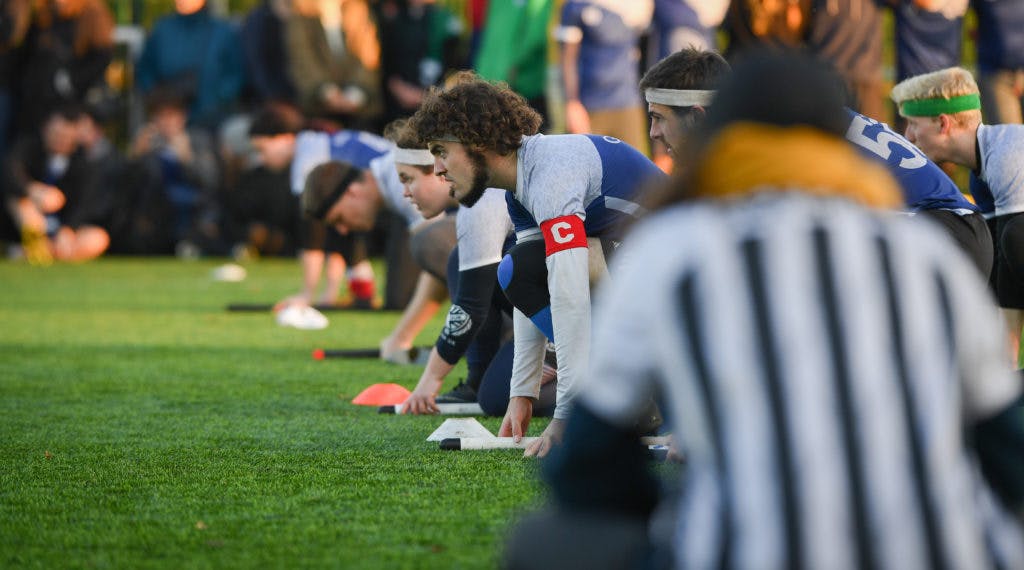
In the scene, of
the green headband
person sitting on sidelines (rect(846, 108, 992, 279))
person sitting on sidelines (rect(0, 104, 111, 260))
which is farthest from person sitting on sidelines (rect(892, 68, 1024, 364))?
person sitting on sidelines (rect(0, 104, 111, 260))

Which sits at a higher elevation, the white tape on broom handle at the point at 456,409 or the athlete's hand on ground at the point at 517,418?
the athlete's hand on ground at the point at 517,418

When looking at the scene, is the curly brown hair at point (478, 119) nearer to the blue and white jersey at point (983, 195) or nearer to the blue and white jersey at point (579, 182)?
the blue and white jersey at point (579, 182)

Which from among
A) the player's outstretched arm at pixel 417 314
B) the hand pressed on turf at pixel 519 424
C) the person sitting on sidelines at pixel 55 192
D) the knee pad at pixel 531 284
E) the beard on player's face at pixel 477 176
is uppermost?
the beard on player's face at pixel 477 176

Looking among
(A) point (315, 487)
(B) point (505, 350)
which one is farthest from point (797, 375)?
(B) point (505, 350)

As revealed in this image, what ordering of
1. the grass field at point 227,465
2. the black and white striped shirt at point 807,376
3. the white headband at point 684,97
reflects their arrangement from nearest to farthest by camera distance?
the black and white striped shirt at point 807,376 < the grass field at point 227,465 < the white headband at point 684,97

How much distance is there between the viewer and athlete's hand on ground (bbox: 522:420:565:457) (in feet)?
12.9

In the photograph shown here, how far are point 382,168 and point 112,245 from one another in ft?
28.2

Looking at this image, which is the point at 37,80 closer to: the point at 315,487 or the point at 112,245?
the point at 112,245

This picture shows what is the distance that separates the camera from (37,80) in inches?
579

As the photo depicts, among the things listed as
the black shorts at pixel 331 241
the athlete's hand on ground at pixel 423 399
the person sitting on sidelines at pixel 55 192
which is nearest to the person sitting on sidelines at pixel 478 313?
the athlete's hand on ground at pixel 423 399

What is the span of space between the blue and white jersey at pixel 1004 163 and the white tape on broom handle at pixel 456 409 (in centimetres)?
197

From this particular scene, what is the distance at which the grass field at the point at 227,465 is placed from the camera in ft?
10.00

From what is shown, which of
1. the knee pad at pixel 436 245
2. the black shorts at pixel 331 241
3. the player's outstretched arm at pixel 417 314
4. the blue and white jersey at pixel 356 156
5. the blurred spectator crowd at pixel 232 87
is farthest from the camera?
the blurred spectator crowd at pixel 232 87

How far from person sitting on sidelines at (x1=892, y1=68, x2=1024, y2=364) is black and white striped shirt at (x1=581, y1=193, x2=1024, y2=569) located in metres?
3.48
